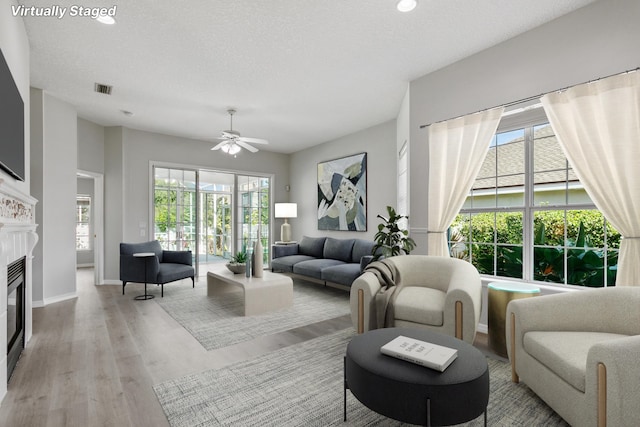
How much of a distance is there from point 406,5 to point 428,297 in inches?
95.6

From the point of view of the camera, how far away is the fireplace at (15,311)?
90.7 inches

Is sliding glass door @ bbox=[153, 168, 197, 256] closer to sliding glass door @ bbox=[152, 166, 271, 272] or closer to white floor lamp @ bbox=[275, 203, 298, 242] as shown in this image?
sliding glass door @ bbox=[152, 166, 271, 272]

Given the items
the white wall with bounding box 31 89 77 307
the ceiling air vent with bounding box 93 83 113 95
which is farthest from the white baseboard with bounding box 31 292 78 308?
the ceiling air vent with bounding box 93 83 113 95

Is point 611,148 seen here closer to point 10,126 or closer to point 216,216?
point 10,126

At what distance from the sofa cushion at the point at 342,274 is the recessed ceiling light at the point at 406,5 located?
10.3ft

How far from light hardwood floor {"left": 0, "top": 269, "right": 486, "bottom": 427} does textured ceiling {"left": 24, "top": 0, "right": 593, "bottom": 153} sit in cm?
284

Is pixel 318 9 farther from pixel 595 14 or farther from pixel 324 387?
pixel 324 387

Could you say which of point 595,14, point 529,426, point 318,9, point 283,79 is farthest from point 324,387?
point 595,14

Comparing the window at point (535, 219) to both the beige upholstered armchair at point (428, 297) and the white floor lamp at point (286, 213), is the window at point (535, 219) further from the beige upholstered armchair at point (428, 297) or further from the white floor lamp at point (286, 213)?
the white floor lamp at point (286, 213)

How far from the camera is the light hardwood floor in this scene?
6.24ft

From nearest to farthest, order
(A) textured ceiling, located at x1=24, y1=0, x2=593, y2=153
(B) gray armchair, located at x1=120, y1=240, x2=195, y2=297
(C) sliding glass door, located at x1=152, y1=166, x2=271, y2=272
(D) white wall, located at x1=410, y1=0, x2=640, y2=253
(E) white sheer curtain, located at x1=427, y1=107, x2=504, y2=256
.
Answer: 1. (D) white wall, located at x1=410, y1=0, x2=640, y2=253
2. (A) textured ceiling, located at x1=24, y1=0, x2=593, y2=153
3. (E) white sheer curtain, located at x1=427, y1=107, x2=504, y2=256
4. (B) gray armchair, located at x1=120, y1=240, x2=195, y2=297
5. (C) sliding glass door, located at x1=152, y1=166, x2=271, y2=272

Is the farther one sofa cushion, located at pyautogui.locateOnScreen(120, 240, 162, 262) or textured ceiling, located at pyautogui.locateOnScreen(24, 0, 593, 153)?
sofa cushion, located at pyautogui.locateOnScreen(120, 240, 162, 262)

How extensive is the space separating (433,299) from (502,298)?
0.56 meters

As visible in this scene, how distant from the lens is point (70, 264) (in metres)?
4.71
